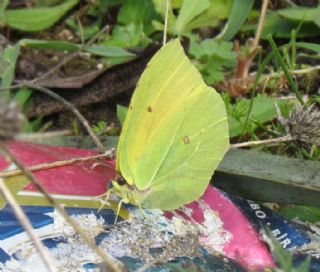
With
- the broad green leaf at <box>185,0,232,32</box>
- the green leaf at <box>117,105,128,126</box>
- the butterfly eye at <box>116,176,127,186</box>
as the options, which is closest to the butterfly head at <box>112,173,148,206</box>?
the butterfly eye at <box>116,176,127,186</box>

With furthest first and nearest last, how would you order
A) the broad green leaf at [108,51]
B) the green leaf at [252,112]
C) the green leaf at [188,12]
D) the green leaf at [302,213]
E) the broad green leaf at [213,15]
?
the broad green leaf at [213,15]
the green leaf at [188,12]
the broad green leaf at [108,51]
the green leaf at [252,112]
the green leaf at [302,213]

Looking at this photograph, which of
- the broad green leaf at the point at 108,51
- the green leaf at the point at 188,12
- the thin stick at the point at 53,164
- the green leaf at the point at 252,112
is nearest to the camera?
the thin stick at the point at 53,164

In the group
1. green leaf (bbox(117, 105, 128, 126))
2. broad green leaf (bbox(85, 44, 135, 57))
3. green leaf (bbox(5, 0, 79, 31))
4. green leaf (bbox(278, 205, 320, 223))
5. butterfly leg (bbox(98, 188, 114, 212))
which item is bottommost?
green leaf (bbox(278, 205, 320, 223))

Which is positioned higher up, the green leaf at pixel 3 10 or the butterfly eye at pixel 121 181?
the green leaf at pixel 3 10

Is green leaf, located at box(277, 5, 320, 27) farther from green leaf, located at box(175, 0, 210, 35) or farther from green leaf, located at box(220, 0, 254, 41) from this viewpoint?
green leaf, located at box(175, 0, 210, 35)

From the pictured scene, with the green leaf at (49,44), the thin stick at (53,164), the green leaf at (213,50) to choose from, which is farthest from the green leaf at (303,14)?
the thin stick at (53,164)

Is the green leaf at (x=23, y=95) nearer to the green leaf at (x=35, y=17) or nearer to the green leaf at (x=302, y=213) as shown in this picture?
the green leaf at (x=35, y=17)

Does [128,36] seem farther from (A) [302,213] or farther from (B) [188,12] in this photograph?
(A) [302,213]
